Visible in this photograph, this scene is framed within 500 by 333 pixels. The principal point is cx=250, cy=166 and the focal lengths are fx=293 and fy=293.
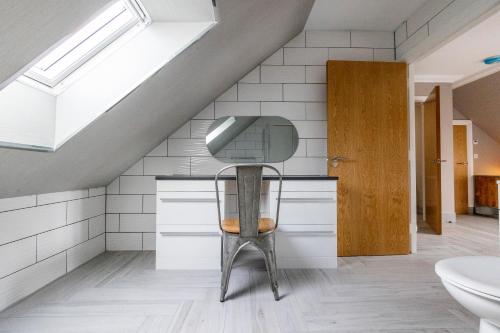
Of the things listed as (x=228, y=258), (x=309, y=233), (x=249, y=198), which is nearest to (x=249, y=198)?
(x=249, y=198)

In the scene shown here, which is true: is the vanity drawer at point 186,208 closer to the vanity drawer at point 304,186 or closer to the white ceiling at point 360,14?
the vanity drawer at point 304,186

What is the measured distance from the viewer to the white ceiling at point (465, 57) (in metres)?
3.28

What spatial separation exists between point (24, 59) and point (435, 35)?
9.55ft

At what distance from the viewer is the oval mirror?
123 inches

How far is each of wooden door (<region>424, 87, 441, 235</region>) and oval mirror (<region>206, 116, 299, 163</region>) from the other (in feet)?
7.31

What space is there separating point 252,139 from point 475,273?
8.03 ft

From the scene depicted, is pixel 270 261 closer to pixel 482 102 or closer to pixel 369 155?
pixel 369 155

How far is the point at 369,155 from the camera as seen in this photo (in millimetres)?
2932

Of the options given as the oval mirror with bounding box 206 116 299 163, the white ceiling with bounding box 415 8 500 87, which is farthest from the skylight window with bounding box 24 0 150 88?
the white ceiling with bounding box 415 8 500 87

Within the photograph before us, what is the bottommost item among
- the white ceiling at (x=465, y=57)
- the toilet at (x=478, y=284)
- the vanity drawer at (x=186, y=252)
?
the vanity drawer at (x=186, y=252)

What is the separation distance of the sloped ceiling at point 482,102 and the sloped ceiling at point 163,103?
398 centimetres

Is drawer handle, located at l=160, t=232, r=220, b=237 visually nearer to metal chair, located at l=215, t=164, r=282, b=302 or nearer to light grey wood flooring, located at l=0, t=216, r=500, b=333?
light grey wood flooring, located at l=0, t=216, r=500, b=333

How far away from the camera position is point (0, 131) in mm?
1352

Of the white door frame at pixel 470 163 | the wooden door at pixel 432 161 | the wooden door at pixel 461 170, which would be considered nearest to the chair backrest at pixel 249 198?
the wooden door at pixel 432 161
